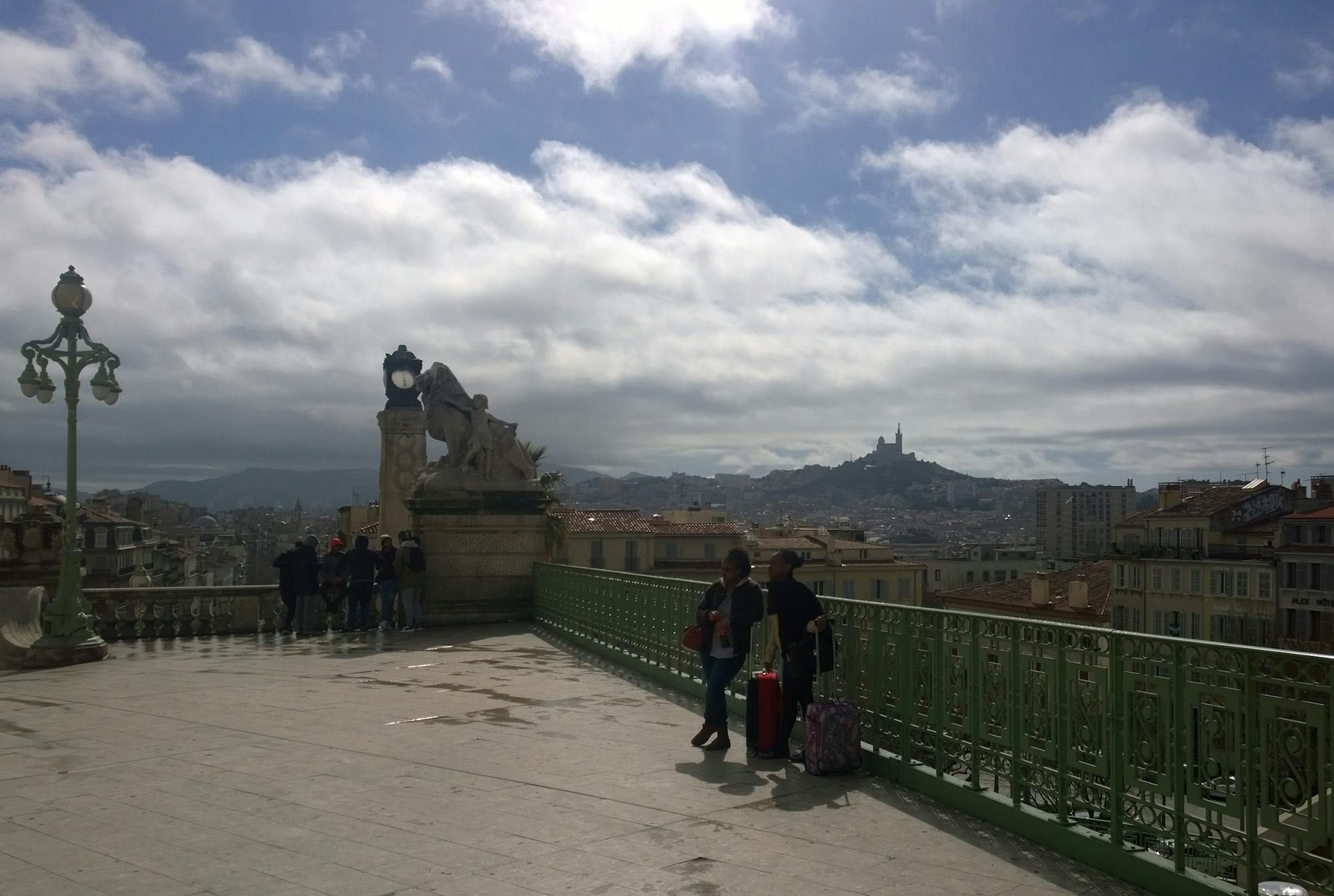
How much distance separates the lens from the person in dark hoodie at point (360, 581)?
17.0 m

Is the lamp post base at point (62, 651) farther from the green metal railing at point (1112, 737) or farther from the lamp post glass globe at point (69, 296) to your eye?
the green metal railing at point (1112, 737)

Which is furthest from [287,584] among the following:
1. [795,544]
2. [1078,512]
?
[1078,512]

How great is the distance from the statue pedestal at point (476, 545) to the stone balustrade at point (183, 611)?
2544mm

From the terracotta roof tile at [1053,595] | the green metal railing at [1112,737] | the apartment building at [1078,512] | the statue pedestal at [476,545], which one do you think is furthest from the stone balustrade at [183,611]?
the apartment building at [1078,512]

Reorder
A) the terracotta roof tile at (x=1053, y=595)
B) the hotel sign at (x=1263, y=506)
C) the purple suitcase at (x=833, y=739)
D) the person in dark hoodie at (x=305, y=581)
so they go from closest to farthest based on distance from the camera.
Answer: the purple suitcase at (x=833, y=739) < the person in dark hoodie at (x=305, y=581) < the terracotta roof tile at (x=1053, y=595) < the hotel sign at (x=1263, y=506)

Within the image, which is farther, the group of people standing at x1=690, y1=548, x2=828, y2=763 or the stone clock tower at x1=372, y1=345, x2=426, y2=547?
the stone clock tower at x1=372, y1=345, x2=426, y2=547

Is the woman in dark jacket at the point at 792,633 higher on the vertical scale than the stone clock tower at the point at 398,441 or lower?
lower

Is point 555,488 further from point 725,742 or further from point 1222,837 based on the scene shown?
point 1222,837

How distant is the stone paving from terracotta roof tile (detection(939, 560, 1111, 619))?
42339 millimetres

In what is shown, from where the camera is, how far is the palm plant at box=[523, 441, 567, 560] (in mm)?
19625

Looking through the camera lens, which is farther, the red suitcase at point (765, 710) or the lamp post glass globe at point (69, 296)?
the lamp post glass globe at point (69, 296)

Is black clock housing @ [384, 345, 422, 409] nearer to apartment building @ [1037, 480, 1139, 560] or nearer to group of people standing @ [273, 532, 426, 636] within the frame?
group of people standing @ [273, 532, 426, 636]

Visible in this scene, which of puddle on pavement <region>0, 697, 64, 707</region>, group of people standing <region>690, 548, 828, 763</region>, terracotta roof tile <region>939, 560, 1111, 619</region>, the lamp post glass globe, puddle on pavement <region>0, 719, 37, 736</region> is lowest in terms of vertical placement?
terracotta roof tile <region>939, 560, 1111, 619</region>

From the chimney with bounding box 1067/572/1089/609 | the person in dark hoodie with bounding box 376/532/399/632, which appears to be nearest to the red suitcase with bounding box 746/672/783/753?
the person in dark hoodie with bounding box 376/532/399/632
